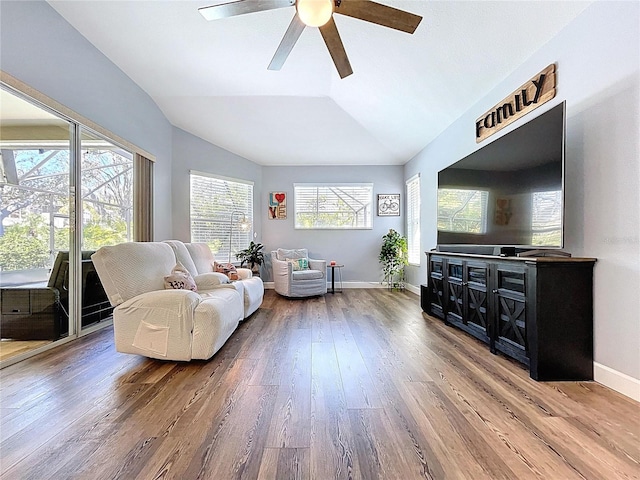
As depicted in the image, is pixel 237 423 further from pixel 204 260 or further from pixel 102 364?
pixel 204 260

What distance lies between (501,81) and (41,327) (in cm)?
511

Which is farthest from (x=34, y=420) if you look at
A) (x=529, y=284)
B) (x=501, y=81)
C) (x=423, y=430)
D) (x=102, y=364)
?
(x=501, y=81)

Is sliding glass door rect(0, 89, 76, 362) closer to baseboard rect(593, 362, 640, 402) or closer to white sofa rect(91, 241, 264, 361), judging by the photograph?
white sofa rect(91, 241, 264, 361)

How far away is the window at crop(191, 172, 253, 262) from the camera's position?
5.59 m

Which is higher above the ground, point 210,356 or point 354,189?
point 354,189

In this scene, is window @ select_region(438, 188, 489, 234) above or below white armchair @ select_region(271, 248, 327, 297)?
above

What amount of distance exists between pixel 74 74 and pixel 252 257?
3.63 meters

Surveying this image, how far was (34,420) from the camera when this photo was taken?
5.51ft

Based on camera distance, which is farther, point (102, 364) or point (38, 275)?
point (38, 275)

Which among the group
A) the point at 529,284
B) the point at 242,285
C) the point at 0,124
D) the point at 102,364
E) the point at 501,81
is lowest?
the point at 102,364

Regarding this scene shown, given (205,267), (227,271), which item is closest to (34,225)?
(205,267)

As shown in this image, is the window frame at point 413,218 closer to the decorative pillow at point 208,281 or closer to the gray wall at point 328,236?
the gray wall at point 328,236

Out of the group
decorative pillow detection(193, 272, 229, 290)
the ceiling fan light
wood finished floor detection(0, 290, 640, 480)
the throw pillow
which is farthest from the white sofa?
the throw pillow

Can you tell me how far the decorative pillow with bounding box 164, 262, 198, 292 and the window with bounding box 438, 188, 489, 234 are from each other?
290 cm
